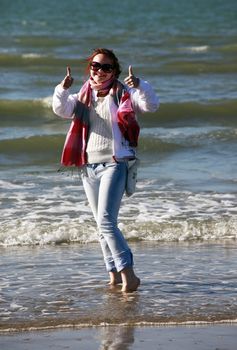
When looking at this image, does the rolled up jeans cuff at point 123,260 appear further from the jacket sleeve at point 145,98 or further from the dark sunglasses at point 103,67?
the dark sunglasses at point 103,67

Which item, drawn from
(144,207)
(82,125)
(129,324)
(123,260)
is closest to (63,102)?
(82,125)

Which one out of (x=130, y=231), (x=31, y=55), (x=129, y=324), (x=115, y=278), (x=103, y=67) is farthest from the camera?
(x=31, y=55)

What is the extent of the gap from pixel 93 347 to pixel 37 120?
1260 centimetres

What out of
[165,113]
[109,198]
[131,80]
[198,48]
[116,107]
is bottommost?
[165,113]

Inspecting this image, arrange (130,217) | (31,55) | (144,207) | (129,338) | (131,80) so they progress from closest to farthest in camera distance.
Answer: (129,338)
(131,80)
(130,217)
(144,207)
(31,55)

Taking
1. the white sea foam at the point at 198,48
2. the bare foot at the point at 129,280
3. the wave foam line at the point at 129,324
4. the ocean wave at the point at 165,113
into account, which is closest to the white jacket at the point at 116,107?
the bare foot at the point at 129,280

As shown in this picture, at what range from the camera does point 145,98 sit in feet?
24.4

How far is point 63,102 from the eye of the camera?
299 inches

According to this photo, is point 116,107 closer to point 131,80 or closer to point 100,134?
point 100,134

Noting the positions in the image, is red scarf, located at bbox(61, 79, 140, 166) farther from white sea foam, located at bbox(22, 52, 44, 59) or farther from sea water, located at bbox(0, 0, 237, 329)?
white sea foam, located at bbox(22, 52, 44, 59)

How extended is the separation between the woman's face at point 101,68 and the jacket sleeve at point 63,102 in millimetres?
221

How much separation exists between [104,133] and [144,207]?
339 centimetres

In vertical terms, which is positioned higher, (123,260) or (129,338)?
(123,260)

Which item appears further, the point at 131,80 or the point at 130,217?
the point at 130,217
